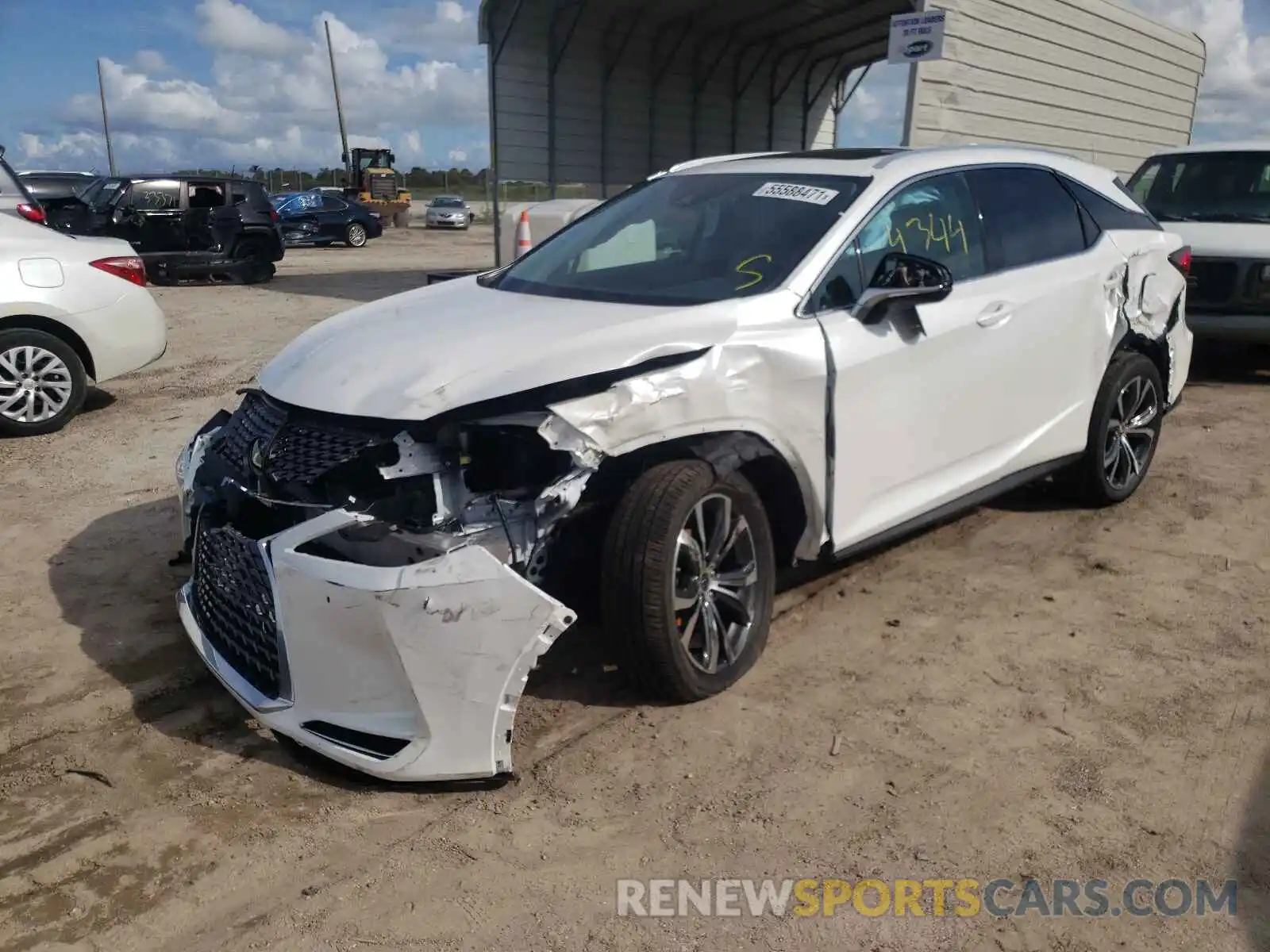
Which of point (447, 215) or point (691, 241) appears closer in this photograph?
point (691, 241)

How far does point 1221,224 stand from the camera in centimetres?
855

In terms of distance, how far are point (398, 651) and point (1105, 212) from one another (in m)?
4.16

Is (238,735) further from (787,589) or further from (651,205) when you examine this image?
(651,205)

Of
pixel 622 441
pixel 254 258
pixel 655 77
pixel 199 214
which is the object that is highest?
pixel 655 77

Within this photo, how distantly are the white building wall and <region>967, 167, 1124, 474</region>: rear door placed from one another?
701 cm

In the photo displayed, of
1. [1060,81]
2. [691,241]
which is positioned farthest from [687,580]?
[1060,81]

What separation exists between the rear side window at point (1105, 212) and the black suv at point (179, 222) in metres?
14.1

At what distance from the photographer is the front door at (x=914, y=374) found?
12.1ft

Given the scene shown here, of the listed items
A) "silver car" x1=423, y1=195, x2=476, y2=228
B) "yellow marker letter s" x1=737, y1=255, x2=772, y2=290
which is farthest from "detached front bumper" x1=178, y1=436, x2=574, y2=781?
"silver car" x1=423, y1=195, x2=476, y2=228

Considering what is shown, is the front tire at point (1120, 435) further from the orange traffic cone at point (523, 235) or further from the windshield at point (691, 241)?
the orange traffic cone at point (523, 235)

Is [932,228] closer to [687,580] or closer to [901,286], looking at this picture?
→ [901,286]

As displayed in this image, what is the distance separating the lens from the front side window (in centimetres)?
391

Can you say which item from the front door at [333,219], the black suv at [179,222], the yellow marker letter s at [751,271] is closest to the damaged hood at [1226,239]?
the yellow marker letter s at [751,271]

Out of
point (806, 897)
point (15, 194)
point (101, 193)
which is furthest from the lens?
point (101, 193)
